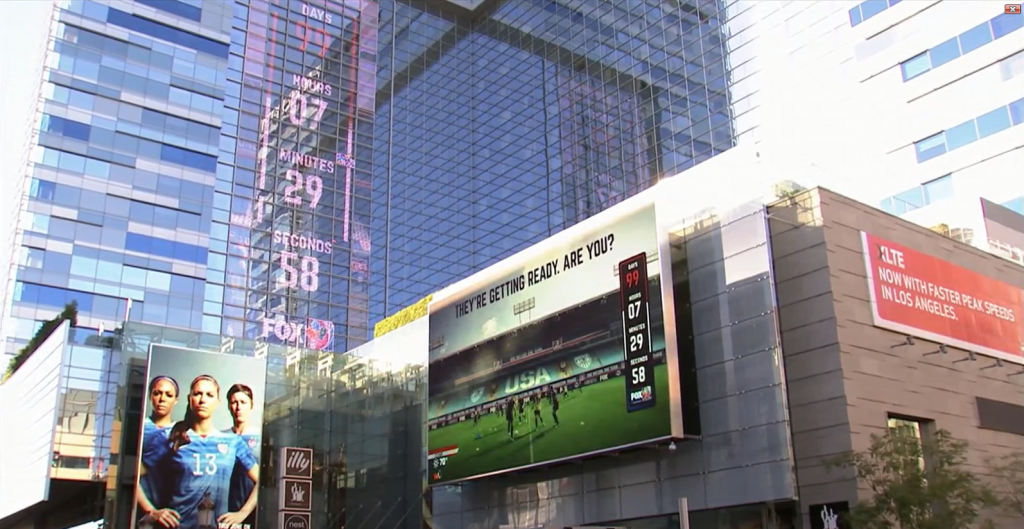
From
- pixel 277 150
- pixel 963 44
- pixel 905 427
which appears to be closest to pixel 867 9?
pixel 963 44

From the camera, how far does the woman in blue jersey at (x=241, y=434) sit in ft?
137

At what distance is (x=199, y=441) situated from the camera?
4147cm

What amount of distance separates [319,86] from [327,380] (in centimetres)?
2862

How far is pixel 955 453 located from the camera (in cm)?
2636

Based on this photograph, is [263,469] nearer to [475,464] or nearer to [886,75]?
[475,464]

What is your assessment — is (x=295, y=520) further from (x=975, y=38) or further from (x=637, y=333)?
(x=975, y=38)

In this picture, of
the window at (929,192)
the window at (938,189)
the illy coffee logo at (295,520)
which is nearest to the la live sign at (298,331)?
the illy coffee logo at (295,520)

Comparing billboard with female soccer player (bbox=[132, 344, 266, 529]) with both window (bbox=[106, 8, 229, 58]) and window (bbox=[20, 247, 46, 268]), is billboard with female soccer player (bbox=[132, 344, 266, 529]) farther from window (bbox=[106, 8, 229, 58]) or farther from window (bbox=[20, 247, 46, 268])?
window (bbox=[106, 8, 229, 58])

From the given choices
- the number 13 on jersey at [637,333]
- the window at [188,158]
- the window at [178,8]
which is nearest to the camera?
the number 13 on jersey at [637,333]

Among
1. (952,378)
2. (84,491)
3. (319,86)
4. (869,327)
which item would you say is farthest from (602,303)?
(319,86)

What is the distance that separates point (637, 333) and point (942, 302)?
393 inches

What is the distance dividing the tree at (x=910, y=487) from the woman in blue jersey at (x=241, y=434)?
25.5m

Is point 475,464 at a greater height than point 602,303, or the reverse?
point 602,303

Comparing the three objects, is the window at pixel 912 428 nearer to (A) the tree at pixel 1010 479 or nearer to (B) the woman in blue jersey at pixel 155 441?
(A) the tree at pixel 1010 479
